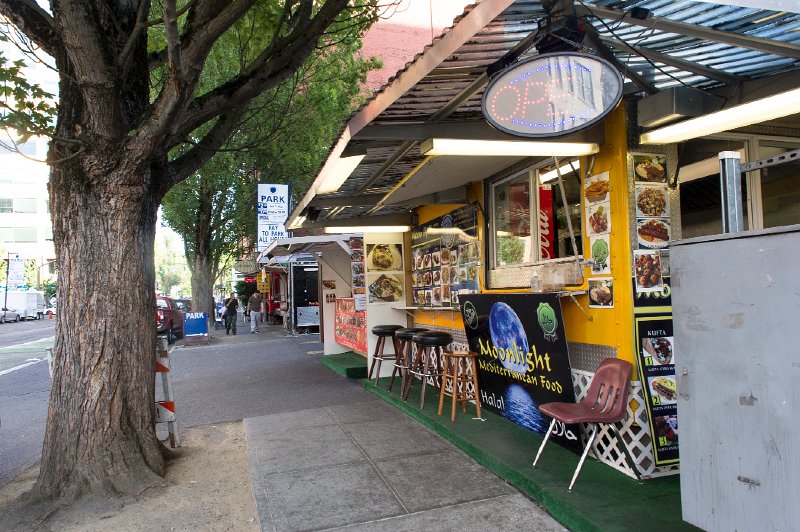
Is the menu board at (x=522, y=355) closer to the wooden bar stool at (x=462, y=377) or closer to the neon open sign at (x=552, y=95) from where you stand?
the wooden bar stool at (x=462, y=377)

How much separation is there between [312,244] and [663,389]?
836cm

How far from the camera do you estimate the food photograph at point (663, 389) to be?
428 centimetres

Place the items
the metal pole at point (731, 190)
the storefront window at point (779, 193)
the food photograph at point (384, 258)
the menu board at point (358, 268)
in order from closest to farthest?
the metal pole at point (731, 190), the storefront window at point (779, 193), the food photograph at point (384, 258), the menu board at point (358, 268)

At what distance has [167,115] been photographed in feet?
15.3

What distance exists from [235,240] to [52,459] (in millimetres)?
22627

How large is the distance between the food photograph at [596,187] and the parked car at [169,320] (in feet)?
60.8

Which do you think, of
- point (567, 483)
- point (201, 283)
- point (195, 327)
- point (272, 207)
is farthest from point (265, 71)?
point (201, 283)

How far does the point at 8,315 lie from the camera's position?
4341 centimetres

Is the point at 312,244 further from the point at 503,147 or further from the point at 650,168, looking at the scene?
the point at 650,168

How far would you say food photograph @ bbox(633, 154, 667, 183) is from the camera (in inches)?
175

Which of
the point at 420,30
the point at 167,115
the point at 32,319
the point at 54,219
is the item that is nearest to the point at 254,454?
the point at 54,219

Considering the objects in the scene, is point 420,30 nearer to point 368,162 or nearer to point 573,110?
point 368,162

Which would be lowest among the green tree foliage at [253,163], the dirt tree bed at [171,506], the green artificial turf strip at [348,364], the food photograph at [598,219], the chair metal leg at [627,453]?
the dirt tree bed at [171,506]

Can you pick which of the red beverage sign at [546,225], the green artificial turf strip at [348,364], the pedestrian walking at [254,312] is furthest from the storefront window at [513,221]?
the pedestrian walking at [254,312]
